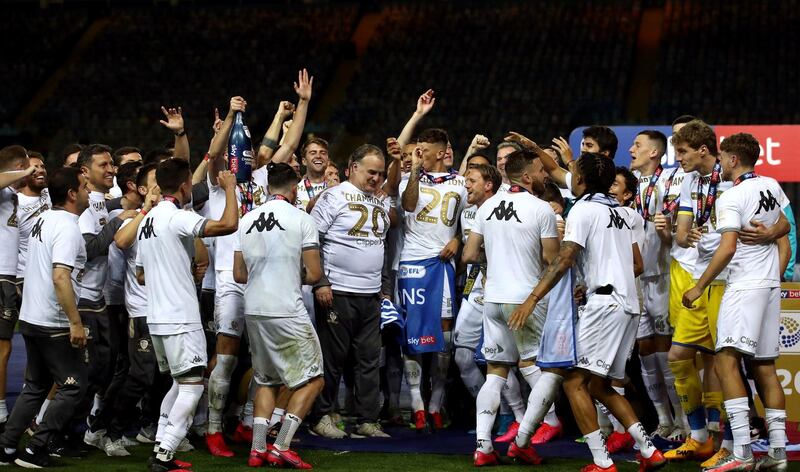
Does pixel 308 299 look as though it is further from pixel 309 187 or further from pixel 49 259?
pixel 49 259

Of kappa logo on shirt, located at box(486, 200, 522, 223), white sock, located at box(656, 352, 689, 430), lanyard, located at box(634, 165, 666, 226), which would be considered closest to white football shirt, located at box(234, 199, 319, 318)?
kappa logo on shirt, located at box(486, 200, 522, 223)

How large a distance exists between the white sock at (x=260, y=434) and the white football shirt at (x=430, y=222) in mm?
2394

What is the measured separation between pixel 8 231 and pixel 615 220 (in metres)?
4.75

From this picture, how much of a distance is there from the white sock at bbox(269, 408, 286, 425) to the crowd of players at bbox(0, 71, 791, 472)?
0.05m

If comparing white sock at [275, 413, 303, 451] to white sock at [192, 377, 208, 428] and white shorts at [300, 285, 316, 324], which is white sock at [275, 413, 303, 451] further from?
white shorts at [300, 285, 316, 324]

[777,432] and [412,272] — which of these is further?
[412,272]

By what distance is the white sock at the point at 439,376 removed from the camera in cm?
903

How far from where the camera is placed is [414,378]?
8.99 m

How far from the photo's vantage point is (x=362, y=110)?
94.8 ft

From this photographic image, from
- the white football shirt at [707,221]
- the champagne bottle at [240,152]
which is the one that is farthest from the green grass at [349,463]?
the champagne bottle at [240,152]

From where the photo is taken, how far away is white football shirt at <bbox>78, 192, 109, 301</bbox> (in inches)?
303

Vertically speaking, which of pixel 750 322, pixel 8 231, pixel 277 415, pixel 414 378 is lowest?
pixel 277 415

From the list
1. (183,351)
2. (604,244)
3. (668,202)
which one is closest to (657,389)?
(668,202)

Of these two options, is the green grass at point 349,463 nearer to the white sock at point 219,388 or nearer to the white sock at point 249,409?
the white sock at point 219,388
